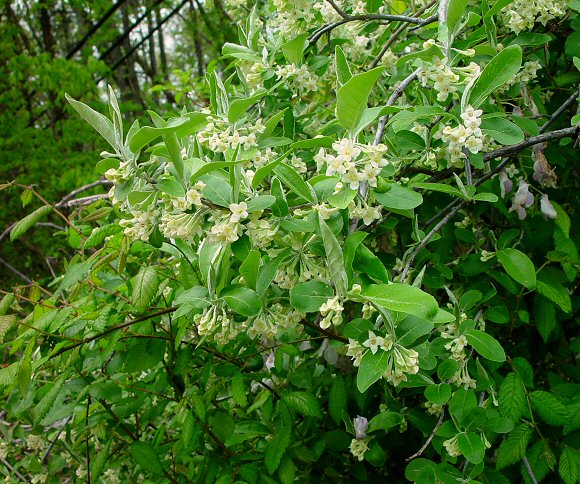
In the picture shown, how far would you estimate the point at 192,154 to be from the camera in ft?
3.78

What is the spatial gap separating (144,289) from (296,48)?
715 mm

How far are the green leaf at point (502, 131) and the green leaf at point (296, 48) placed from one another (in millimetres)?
503

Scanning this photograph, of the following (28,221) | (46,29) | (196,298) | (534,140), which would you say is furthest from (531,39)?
(46,29)

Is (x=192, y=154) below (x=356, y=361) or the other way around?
the other way around

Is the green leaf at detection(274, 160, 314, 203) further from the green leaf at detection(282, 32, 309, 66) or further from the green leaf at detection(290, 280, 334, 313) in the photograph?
the green leaf at detection(282, 32, 309, 66)

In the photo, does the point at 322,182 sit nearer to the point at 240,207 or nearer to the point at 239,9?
the point at 240,207

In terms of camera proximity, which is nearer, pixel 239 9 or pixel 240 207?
pixel 240 207

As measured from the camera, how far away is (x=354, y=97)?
0.90m

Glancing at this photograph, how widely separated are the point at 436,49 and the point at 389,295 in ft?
1.77

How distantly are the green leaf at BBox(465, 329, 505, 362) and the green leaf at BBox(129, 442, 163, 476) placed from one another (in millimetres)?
919

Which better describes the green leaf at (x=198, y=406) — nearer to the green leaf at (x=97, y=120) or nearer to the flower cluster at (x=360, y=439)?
the flower cluster at (x=360, y=439)

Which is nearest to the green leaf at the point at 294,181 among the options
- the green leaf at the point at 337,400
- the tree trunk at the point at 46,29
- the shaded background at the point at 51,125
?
the green leaf at the point at 337,400

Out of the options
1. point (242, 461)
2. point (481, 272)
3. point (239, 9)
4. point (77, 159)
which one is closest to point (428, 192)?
point (481, 272)

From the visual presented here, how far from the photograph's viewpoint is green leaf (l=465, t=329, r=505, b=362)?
121 cm
